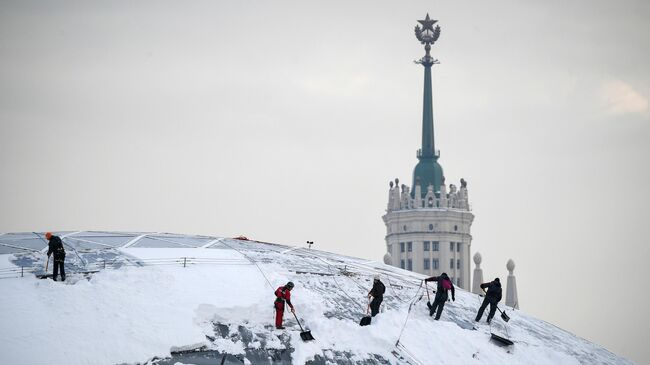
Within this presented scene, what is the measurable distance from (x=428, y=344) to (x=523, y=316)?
36.9 feet

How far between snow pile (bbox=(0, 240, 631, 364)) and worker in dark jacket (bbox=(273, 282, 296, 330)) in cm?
32

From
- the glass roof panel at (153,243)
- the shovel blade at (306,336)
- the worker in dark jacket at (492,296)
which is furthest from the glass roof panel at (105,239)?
the worker in dark jacket at (492,296)

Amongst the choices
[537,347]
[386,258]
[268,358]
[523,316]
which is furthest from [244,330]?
[386,258]

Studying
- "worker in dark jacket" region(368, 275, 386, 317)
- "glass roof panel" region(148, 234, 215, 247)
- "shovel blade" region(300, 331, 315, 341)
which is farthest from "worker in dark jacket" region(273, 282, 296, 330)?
"glass roof panel" region(148, 234, 215, 247)

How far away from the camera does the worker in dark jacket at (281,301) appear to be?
3744 cm

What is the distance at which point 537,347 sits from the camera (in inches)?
1714

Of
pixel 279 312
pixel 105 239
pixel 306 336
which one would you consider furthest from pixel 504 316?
pixel 105 239

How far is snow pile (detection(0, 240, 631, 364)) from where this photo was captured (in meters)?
34.7

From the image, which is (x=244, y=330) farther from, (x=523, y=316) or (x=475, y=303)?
(x=523, y=316)

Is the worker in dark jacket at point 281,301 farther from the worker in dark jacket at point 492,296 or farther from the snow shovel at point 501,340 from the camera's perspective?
the worker in dark jacket at point 492,296

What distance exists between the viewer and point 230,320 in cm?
3750

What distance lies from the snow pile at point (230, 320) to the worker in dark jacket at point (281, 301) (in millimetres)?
315

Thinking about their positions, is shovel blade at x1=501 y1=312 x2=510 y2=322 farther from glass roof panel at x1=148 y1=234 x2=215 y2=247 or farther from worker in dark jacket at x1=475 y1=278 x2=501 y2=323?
glass roof panel at x1=148 y1=234 x2=215 y2=247

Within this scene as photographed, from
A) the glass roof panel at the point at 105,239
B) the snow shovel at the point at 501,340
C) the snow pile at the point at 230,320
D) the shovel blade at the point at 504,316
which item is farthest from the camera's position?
the glass roof panel at the point at 105,239
